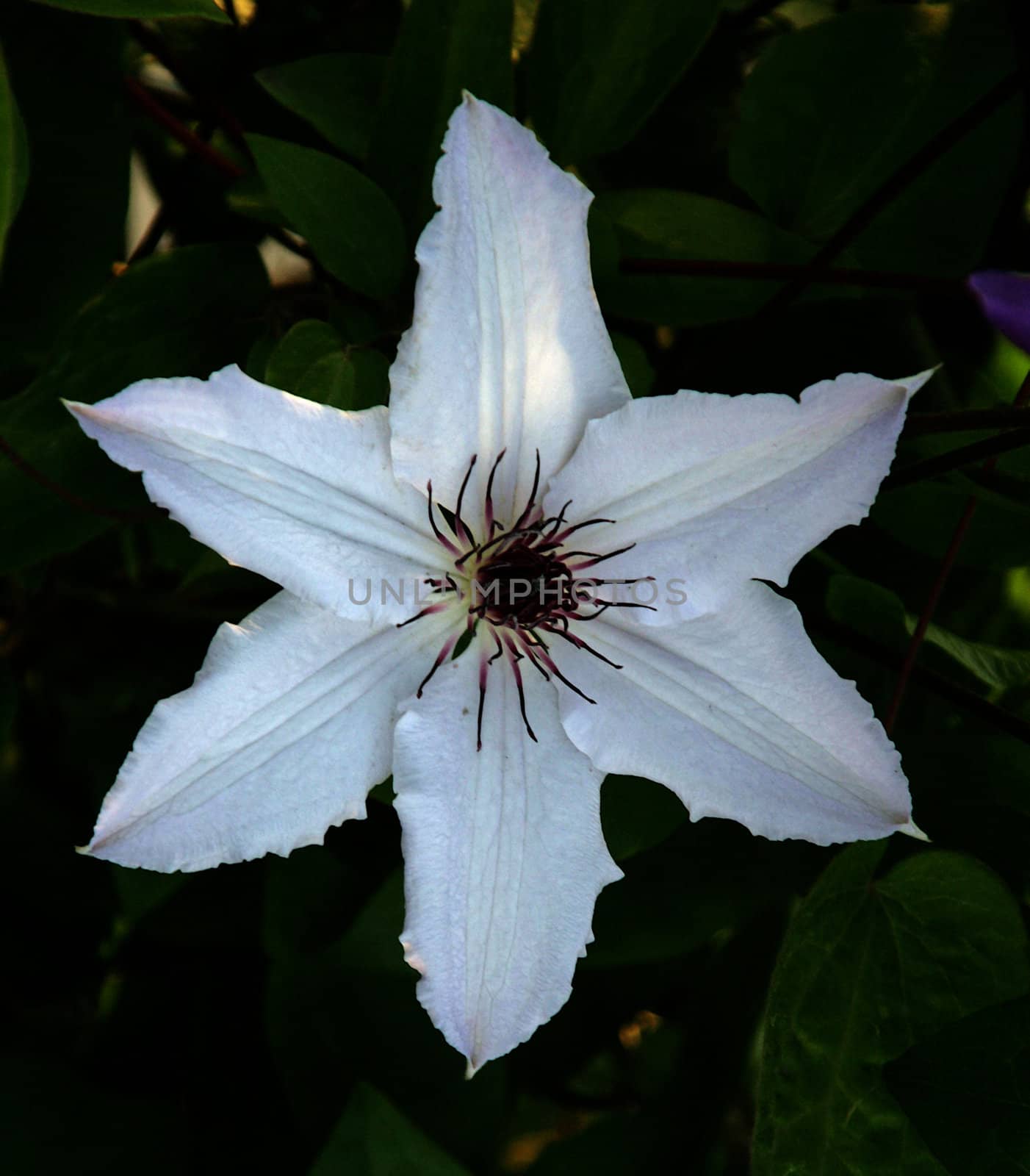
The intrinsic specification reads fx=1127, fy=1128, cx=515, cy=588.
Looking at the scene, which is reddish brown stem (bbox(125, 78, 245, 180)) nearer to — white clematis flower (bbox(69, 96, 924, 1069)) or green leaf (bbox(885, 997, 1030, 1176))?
white clematis flower (bbox(69, 96, 924, 1069))

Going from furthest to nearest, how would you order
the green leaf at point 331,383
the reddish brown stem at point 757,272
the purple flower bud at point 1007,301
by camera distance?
the reddish brown stem at point 757,272 < the green leaf at point 331,383 < the purple flower bud at point 1007,301

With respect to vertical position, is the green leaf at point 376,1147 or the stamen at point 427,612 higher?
the stamen at point 427,612

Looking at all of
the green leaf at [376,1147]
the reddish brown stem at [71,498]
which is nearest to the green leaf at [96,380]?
the reddish brown stem at [71,498]

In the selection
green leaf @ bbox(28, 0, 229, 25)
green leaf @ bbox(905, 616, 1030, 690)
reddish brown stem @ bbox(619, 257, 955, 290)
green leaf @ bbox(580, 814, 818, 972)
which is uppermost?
green leaf @ bbox(28, 0, 229, 25)

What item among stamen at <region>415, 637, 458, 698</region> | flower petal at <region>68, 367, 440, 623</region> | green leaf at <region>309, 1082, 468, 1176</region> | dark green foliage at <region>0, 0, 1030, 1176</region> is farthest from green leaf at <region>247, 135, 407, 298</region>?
green leaf at <region>309, 1082, 468, 1176</region>

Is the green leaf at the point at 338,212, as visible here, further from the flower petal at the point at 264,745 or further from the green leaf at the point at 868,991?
the green leaf at the point at 868,991

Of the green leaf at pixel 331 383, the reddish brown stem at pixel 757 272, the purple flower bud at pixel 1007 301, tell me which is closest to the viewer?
the purple flower bud at pixel 1007 301

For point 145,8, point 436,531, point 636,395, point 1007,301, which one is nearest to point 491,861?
point 436,531

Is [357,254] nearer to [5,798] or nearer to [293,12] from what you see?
[293,12]
